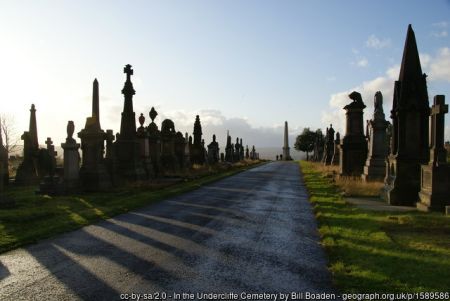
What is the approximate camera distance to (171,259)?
6.77 m

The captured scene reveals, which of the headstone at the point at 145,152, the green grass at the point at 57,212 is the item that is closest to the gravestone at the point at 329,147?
the headstone at the point at 145,152

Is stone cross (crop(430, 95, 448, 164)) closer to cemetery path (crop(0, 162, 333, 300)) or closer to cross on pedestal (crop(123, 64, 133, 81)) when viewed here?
cemetery path (crop(0, 162, 333, 300))

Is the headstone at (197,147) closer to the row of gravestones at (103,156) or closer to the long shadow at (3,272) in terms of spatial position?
the row of gravestones at (103,156)

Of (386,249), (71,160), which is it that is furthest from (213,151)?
(386,249)

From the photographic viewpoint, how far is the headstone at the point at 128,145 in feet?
71.2

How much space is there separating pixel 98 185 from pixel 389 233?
1200cm

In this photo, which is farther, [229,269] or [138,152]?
[138,152]

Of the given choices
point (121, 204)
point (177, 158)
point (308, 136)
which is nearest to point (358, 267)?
point (121, 204)

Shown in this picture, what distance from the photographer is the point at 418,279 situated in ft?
18.6

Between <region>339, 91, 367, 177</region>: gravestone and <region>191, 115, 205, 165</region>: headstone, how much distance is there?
1734 cm

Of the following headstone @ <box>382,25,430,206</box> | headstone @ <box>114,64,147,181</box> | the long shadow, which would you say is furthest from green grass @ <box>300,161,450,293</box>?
headstone @ <box>114,64,147,181</box>

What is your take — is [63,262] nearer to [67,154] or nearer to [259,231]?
[259,231]

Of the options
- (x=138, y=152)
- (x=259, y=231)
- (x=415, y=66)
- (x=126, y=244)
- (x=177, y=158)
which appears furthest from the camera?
(x=177, y=158)

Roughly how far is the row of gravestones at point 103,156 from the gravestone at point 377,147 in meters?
11.3
